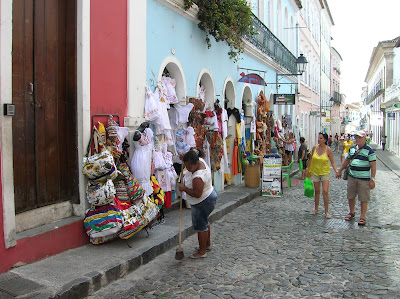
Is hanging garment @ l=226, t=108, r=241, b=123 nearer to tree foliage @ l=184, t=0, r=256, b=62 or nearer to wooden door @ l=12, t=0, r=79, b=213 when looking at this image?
tree foliage @ l=184, t=0, r=256, b=62

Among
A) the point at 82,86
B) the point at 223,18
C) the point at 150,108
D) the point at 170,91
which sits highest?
the point at 223,18

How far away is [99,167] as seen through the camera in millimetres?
5215

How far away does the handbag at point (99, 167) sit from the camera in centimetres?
522

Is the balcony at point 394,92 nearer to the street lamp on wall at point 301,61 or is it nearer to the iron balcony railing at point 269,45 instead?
the iron balcony railing at point 269,45

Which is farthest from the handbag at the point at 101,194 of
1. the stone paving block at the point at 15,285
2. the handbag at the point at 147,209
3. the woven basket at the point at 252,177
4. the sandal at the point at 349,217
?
the woven basket at the point at 252,177

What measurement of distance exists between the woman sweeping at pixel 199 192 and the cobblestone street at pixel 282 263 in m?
0.34

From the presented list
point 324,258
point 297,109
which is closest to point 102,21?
point 324,258

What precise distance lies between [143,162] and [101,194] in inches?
49.3

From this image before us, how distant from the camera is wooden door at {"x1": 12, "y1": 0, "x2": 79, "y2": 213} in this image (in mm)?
4699

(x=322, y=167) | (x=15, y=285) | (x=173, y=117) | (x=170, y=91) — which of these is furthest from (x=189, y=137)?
(x=15, y=285)

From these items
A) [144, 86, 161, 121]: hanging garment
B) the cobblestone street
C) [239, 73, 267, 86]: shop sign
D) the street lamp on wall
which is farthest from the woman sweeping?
the street lamp on wall

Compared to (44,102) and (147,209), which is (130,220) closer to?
(147,209)

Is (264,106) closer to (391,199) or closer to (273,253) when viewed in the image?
(391,199)

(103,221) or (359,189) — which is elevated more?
(359,189)
